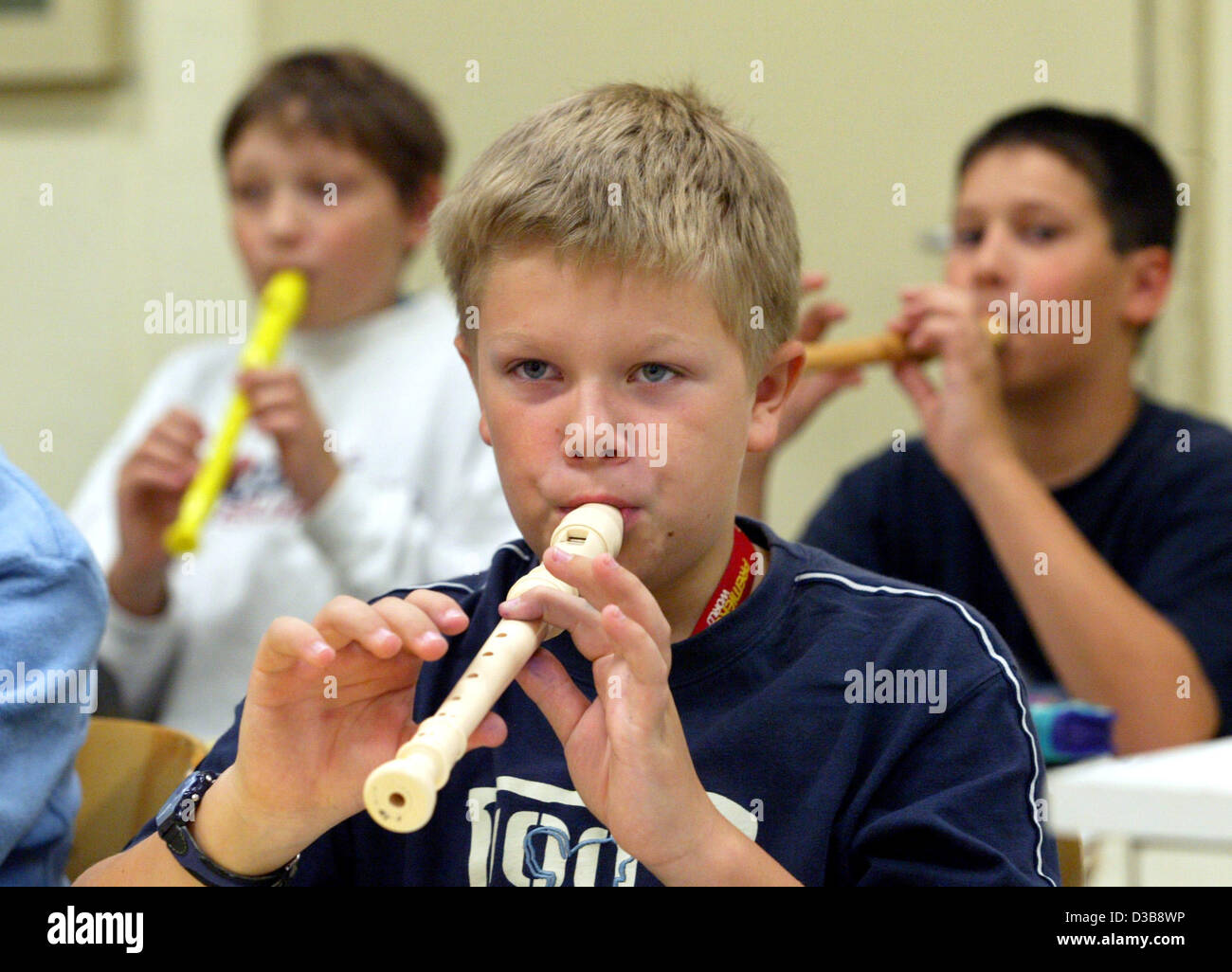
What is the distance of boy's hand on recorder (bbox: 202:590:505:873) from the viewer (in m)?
0.65

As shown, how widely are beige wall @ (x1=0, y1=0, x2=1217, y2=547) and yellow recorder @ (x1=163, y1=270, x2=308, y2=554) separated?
0.41 meters

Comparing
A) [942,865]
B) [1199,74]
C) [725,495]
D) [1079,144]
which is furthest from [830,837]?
[1199,74]

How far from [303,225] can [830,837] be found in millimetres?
1167

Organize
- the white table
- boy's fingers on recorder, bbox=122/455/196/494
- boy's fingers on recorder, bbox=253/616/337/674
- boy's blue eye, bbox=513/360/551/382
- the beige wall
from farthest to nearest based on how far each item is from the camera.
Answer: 1. the beige wall
2. boy's fingers on recorder, bbox=122/455/196/494
3. the white table
4. boy's blue eye, bbox=513/360/551/382
5. boy's fingers on recorder, bbox=253/616/337/674

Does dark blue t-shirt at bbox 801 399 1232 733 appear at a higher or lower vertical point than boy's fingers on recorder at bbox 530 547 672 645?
lower

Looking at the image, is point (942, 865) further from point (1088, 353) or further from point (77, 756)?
point (1088, 353)

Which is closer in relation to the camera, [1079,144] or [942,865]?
[942,865]

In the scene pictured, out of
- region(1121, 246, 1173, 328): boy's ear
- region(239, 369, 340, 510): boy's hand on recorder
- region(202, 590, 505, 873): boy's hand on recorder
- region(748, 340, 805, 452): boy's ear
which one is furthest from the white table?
region(239, 369, 340, 510): boy's hand on recorder

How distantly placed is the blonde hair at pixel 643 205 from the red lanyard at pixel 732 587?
0.37ft

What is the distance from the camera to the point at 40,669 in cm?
80

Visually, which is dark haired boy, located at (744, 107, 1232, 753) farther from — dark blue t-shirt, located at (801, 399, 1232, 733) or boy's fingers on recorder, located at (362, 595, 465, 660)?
boy's fingers on recorder, located at (362, 595, 465, 660)

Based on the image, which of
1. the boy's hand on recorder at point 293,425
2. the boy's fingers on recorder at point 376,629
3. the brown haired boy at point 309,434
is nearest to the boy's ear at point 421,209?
the brown haired boy at point 309,434
